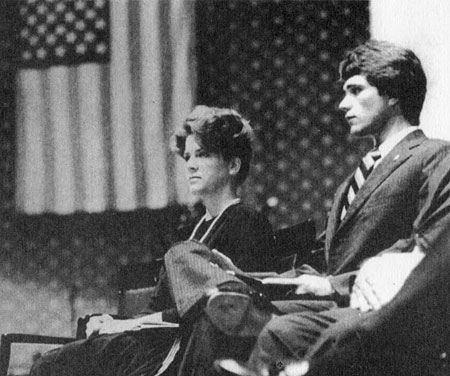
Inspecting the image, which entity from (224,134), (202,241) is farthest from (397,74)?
(202,241)

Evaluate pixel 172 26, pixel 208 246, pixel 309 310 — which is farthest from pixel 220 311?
pixel 172 26

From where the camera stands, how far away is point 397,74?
1544 mm

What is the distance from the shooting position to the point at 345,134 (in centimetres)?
238

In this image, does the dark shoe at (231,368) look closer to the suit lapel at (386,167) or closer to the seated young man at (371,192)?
the seated young man at (371,192)

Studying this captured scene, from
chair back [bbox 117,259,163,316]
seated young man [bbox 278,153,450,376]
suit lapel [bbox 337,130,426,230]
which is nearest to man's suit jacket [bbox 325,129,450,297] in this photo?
suit lapel [bbox 337,130,426,230]

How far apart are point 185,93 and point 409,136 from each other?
1053mm

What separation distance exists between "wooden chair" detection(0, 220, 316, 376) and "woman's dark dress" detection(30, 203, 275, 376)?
0.22 ft

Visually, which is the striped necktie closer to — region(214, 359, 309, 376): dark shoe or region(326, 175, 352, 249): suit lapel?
region(326, 175, 352, 249): suit lapel

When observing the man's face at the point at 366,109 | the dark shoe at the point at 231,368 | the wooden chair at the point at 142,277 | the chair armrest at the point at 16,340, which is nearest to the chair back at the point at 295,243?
the wooden chair at the point at 142,277

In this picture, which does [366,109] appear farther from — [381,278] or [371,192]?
[381,278]

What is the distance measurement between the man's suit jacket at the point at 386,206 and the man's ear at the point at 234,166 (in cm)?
33

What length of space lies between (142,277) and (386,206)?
2.97 feet

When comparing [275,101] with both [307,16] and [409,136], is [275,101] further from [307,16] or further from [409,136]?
[409,136]

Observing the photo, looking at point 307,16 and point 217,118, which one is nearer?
point 217,118
